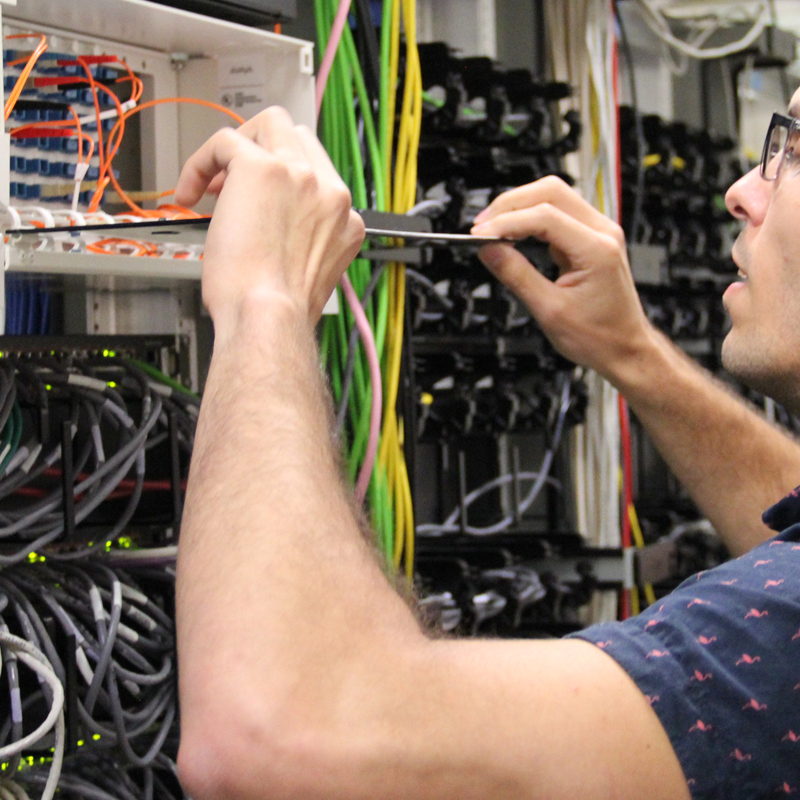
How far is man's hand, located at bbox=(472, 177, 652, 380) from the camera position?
123 centimetres

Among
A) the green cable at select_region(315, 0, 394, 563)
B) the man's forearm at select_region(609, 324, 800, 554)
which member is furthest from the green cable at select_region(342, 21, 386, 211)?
the man's forearm at select_region(609, 324, 800, 554)

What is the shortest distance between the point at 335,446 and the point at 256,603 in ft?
0.53

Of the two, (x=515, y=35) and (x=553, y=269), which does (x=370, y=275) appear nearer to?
(x=553, y=269)

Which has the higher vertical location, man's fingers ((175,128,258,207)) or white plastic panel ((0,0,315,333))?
white plastic panel ((0,0,315,333))

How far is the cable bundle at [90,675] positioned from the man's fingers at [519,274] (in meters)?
0.59

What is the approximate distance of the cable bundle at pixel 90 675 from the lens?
2.84 feet

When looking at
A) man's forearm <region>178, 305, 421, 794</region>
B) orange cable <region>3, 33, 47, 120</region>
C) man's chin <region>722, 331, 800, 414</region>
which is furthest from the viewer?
man's chin <region>722, 331, 800, 414</region>

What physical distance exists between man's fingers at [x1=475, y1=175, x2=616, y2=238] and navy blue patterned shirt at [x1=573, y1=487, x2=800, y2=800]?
2.05ft

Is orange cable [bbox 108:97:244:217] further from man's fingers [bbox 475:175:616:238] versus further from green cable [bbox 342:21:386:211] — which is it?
man's fingers [bbox 475:175:616:238]

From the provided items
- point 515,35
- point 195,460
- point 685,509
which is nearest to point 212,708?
point 195,460

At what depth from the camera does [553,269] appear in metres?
1.50

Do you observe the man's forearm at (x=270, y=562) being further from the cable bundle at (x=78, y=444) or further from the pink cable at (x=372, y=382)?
the pink cable at (x=372, y=382)

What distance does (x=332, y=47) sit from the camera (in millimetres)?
1162

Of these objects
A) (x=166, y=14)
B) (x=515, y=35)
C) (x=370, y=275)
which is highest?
(x=515, y=35)
